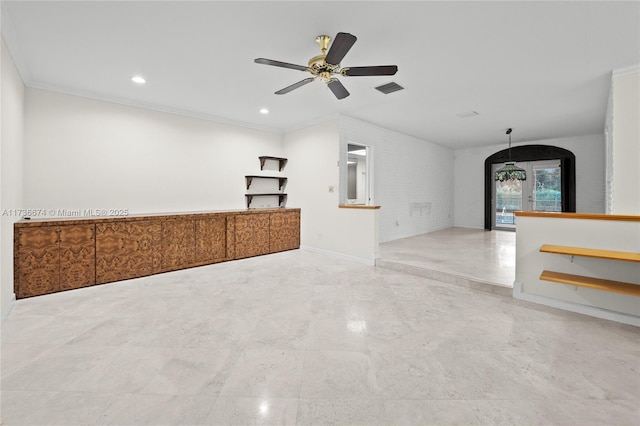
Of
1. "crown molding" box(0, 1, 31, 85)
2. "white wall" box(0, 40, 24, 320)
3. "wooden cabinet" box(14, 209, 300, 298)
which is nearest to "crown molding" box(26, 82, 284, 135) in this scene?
"crown molding" box(0, 1, 31, 85)

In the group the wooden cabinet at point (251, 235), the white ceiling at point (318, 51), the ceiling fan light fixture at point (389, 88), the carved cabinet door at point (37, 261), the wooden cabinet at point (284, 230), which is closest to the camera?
the white ceiling at point (318, 51)

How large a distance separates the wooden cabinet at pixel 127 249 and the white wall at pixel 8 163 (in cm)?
83

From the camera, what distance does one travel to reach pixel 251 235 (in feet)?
Answer: 17.8

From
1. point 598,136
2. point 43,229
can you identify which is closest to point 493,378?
point 43,229

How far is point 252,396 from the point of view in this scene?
1.66m

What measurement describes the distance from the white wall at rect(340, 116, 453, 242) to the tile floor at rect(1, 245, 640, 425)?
11.0 feet

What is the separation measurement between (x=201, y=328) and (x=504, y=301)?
3.28m

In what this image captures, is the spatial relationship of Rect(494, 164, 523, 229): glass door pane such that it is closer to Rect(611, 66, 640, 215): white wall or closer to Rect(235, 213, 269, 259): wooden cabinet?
Rect(611, 66, 640, 215): white wall

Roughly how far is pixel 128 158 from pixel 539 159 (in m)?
10.0

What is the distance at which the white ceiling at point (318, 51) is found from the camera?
7.70ft

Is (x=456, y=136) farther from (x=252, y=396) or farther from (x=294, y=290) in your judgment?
(x=252, y=396)

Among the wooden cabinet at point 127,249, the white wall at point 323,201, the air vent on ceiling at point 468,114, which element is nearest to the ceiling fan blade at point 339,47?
the white wall at point 323,201

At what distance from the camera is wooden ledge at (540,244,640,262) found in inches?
101

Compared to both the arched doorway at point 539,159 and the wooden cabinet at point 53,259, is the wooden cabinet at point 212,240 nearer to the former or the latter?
the wooden cabinet at point 53,259
